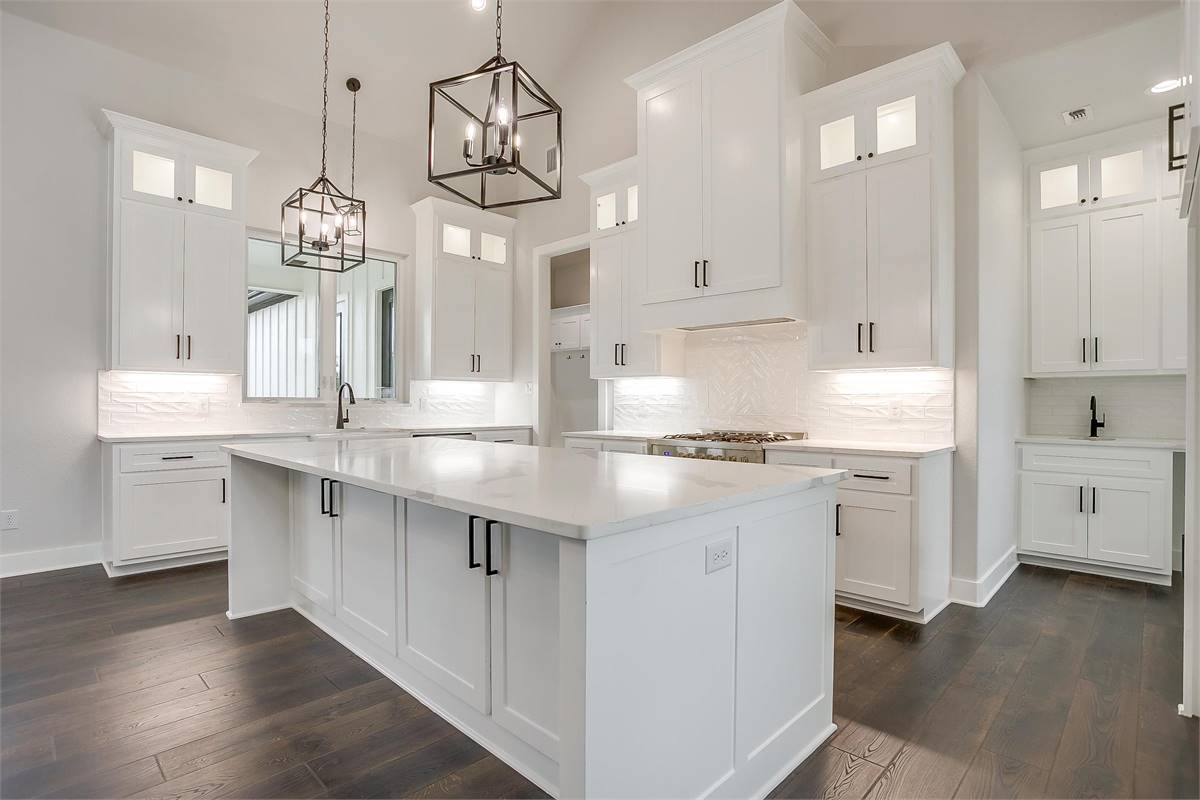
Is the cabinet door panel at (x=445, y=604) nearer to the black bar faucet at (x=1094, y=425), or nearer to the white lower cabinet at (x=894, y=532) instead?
the white lower cabinet at (x=894, y=532)

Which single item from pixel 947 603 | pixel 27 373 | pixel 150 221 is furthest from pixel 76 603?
pixel 947 603

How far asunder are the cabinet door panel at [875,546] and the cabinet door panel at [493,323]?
378 cm

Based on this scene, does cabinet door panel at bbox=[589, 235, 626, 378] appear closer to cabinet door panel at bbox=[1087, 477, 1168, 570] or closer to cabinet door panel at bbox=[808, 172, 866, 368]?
cabinet door panel at bbox=[808, 172, 866, 368]

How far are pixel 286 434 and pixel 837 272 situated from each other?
13.4ft

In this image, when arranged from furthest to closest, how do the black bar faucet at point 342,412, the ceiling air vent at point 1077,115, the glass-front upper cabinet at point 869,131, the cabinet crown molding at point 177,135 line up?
the black bar faucet at point 342,412 → the cabinet crown molding at point 177,135 → the ceiling air vent at point 1077,115 → the glass-front upper cabinet at point 869,131

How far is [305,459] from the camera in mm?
2514

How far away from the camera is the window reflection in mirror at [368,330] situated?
5453 millimetres

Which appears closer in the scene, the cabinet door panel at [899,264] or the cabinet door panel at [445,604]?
the cabinet door panel at [445,604]

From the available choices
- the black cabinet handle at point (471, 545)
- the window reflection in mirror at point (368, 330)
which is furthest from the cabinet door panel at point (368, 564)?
the window reflection in mirror at point (368, 330)

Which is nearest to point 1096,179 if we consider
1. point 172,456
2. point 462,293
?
point 462,293

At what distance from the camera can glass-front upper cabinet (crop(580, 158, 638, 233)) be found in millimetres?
4938

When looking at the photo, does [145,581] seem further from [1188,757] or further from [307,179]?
[1188,757]

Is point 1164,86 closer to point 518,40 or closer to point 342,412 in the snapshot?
point 518,40

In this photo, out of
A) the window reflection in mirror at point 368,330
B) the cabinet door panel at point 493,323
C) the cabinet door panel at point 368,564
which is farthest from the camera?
the cabinet door panel at point 493,323
